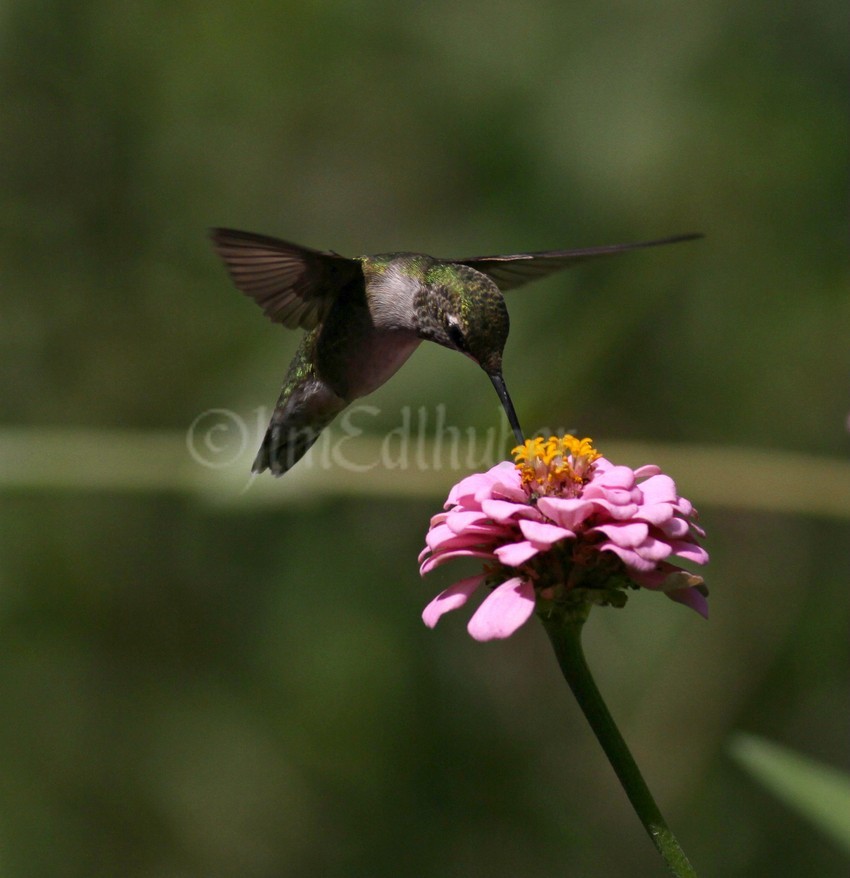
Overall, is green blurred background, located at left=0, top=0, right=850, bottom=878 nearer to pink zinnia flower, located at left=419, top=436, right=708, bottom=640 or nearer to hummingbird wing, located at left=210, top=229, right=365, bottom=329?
hummingbird wing, located at left=210, top=229, right=365, bottom=329

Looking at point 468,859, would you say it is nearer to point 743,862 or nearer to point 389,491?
point 743,862

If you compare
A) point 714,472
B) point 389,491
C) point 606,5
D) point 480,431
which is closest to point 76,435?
point 389,491

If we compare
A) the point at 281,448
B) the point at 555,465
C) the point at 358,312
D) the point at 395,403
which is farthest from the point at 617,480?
the point at 395,403

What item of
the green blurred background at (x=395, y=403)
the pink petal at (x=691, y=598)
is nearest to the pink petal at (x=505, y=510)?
the pink petal at (x=691, y=598)

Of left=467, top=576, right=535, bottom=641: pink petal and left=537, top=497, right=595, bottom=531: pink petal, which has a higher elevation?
left=537, top=497, right=595, bottom=531: pink petal

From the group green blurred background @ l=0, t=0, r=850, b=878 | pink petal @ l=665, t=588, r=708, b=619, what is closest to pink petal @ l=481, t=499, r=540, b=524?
pink petal @ l=665, t=588, r=708, b=619
